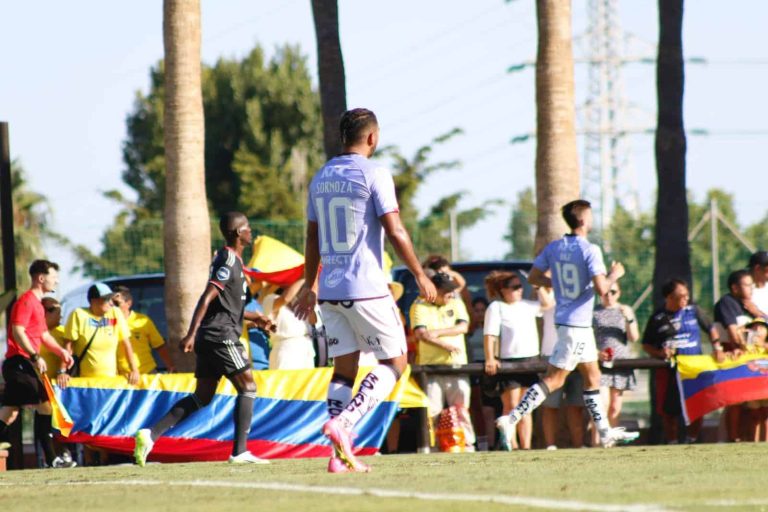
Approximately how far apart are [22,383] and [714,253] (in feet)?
41.1

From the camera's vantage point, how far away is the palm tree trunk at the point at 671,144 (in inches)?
765

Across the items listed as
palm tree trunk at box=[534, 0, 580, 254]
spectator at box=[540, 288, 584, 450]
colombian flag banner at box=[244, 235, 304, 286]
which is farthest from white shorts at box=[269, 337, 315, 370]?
palm tree trunk at box=[534, 0, 580, 254]

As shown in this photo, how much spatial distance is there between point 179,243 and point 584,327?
205 inches

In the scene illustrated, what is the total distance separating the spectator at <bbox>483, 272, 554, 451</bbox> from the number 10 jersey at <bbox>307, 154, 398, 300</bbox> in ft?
18.2

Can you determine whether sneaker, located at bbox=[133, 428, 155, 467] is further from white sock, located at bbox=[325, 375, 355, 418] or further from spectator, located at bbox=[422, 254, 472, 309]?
spectator, located at bbox=[422, 254, 472, 309]

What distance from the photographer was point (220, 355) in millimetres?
11055

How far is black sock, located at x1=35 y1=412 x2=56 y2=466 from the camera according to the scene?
13.9m

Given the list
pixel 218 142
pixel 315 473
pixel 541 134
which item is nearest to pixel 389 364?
pixel 315 473

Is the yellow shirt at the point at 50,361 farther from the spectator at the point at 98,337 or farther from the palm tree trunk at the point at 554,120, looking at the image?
the palm tree trunk at the point at 554,120

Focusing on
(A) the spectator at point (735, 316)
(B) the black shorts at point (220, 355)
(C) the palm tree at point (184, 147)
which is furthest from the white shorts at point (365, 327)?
(C) the palm tree at point (184, 147)

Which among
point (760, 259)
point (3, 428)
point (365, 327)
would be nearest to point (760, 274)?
point (760, 259)

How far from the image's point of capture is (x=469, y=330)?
15906 mm

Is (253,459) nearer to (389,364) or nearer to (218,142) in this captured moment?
(389,364)

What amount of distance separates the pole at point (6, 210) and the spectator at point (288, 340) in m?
2.53
